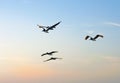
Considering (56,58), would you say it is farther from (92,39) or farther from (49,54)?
(92,39)

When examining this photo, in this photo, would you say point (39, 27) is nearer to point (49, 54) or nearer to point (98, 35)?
point (49, 54)

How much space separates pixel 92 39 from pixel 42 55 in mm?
22934

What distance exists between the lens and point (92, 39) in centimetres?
19750

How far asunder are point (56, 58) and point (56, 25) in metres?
13.4

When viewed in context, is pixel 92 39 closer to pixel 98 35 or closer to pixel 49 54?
pixel 98 35

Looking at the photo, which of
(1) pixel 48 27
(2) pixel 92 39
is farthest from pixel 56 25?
(2) pixel 92 39

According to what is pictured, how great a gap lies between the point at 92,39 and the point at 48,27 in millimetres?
20005

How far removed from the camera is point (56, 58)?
192 m

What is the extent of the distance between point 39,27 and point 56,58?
14.7 metres

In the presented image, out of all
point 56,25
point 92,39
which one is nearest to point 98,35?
point 92,39

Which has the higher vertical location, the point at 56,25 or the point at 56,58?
the point at 56,25

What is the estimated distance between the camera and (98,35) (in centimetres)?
19750

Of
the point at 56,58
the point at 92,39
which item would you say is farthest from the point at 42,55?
the point at 92,39

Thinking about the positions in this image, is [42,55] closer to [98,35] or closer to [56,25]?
[56,25]
